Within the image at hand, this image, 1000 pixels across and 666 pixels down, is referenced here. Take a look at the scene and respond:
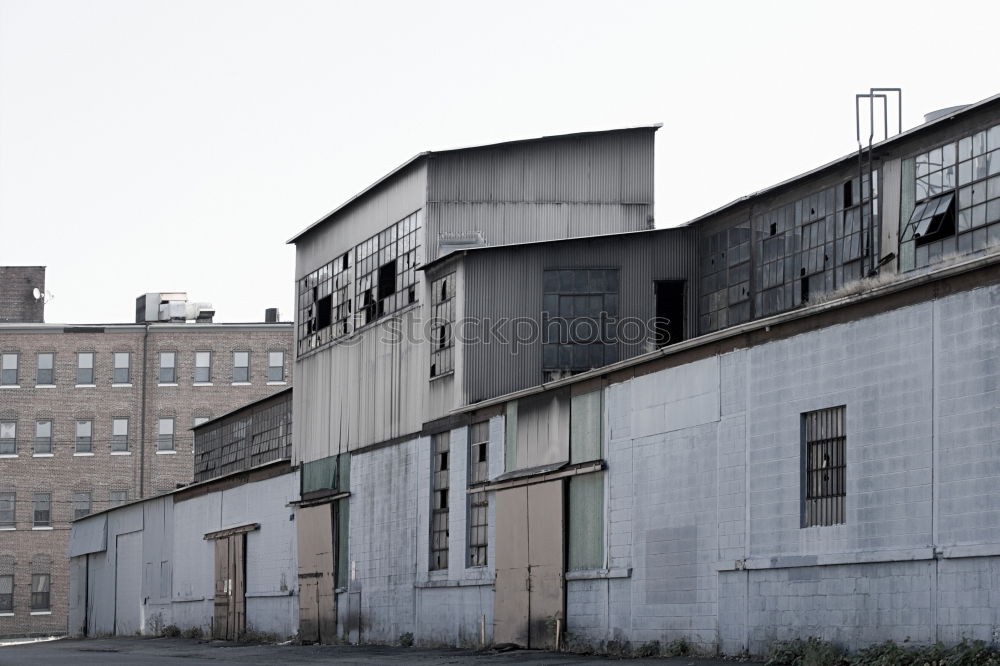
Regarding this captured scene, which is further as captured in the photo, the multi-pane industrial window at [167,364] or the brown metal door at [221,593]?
the multi-pane industrial window at [167,364]

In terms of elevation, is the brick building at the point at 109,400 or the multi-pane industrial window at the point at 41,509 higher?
the brick building at the point at 109,400

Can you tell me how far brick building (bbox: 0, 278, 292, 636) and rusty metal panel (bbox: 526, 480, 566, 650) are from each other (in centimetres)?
6079

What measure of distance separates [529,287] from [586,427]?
A: 6.08 m

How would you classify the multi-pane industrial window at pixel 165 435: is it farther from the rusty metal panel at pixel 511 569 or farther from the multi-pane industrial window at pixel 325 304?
the rusty metal panel at pixel 511 569

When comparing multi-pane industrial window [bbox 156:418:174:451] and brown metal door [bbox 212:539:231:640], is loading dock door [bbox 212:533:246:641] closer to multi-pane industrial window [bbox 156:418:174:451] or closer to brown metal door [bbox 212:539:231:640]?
brown metal door [bbox 212:539:231:640]

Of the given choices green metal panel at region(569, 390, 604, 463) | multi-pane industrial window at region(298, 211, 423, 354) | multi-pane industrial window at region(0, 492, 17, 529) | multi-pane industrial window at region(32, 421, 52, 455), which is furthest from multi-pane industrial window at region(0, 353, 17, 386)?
green metal panel at region(569, 390, 604, 463)

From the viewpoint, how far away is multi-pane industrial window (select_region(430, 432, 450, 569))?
108 ft

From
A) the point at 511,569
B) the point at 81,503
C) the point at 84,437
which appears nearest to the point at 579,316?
the point at 511,569

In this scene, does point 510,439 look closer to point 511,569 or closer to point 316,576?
point 511,569

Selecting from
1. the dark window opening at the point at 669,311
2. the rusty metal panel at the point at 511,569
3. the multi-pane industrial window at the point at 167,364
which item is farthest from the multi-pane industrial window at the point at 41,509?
the rusty metal panel at the point at 511,569

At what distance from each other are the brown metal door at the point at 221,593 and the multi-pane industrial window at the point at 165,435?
42182 millimetres

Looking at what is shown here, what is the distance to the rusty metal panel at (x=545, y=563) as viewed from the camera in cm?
2766

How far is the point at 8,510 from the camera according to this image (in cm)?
8812

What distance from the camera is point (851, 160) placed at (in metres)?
29.4
